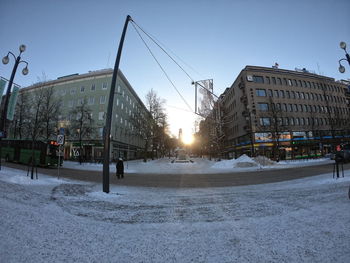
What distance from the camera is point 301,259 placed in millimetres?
2121

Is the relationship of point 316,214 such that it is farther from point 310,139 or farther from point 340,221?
point 310,139

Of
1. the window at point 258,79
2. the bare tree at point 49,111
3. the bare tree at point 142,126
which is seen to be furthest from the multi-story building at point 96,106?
the window at point 258,79

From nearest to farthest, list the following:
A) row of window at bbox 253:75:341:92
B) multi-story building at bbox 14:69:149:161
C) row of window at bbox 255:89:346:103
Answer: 1. multi-story building at bbox 14:69:149:161
2. row of window at bbox 255:89:346:103
3. row of window at bbox 253:75:341:92

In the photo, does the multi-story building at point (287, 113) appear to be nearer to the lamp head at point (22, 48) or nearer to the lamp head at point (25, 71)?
the lamp head at point (25, 71)

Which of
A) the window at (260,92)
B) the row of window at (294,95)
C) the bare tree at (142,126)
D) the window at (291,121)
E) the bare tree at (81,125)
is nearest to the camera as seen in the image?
the bare tree at (81,125)

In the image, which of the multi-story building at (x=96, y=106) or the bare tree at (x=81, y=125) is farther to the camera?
the multi-story building at (x=96, y=106)

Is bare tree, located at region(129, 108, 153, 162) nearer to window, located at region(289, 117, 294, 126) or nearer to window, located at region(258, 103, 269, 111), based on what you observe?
window, located at region(258, 103, 269, 111)

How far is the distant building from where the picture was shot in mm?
34812

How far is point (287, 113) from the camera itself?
3744 cm

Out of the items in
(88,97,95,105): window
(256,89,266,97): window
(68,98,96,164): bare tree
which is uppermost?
(256,89,266,97): window

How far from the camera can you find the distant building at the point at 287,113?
34.8m

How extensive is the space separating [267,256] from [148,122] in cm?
3497

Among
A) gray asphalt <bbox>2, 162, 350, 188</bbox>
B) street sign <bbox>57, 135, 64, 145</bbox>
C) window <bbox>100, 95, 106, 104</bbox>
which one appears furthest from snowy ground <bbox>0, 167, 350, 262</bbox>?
window <bbox>100, 95, 106, 104</bbox>

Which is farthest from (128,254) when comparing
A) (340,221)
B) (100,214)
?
(340,221)
